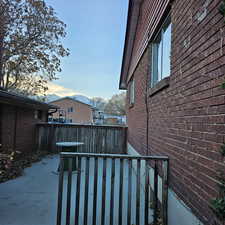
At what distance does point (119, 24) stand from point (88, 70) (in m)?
12.1

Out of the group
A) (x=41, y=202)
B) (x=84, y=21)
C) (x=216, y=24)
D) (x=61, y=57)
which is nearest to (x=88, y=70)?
(x=61, y=57)

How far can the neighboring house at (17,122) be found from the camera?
5.87 m

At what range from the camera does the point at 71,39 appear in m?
13.0

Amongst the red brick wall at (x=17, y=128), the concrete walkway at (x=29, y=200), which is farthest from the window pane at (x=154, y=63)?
the red brick wall at (x=17, y=128)

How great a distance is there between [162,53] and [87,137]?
6.40m

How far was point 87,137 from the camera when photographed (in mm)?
8734

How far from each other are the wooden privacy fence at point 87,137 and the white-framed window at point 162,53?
5297mm

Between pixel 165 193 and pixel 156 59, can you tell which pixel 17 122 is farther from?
pixel 165 193

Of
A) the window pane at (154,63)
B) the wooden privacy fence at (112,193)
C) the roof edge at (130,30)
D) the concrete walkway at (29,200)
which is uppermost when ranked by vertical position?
the roof edge at (130,30)

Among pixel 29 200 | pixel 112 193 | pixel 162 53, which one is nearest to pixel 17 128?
pixel 29 200

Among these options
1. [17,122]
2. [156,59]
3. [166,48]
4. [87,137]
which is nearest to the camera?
[166,48]

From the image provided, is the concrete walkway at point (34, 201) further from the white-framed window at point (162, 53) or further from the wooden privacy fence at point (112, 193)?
the white-framed window at point (162, 53)

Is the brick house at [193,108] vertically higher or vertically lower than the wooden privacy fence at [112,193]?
higher

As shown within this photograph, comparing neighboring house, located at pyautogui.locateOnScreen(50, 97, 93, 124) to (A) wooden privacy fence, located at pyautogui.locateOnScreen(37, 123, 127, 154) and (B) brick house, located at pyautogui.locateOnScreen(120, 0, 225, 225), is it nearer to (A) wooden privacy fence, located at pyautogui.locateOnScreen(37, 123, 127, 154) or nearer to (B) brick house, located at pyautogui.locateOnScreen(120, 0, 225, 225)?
(A) wooden privacy fence, located at pyautogui.locateOnScreen(37, 123, 127, 154)
